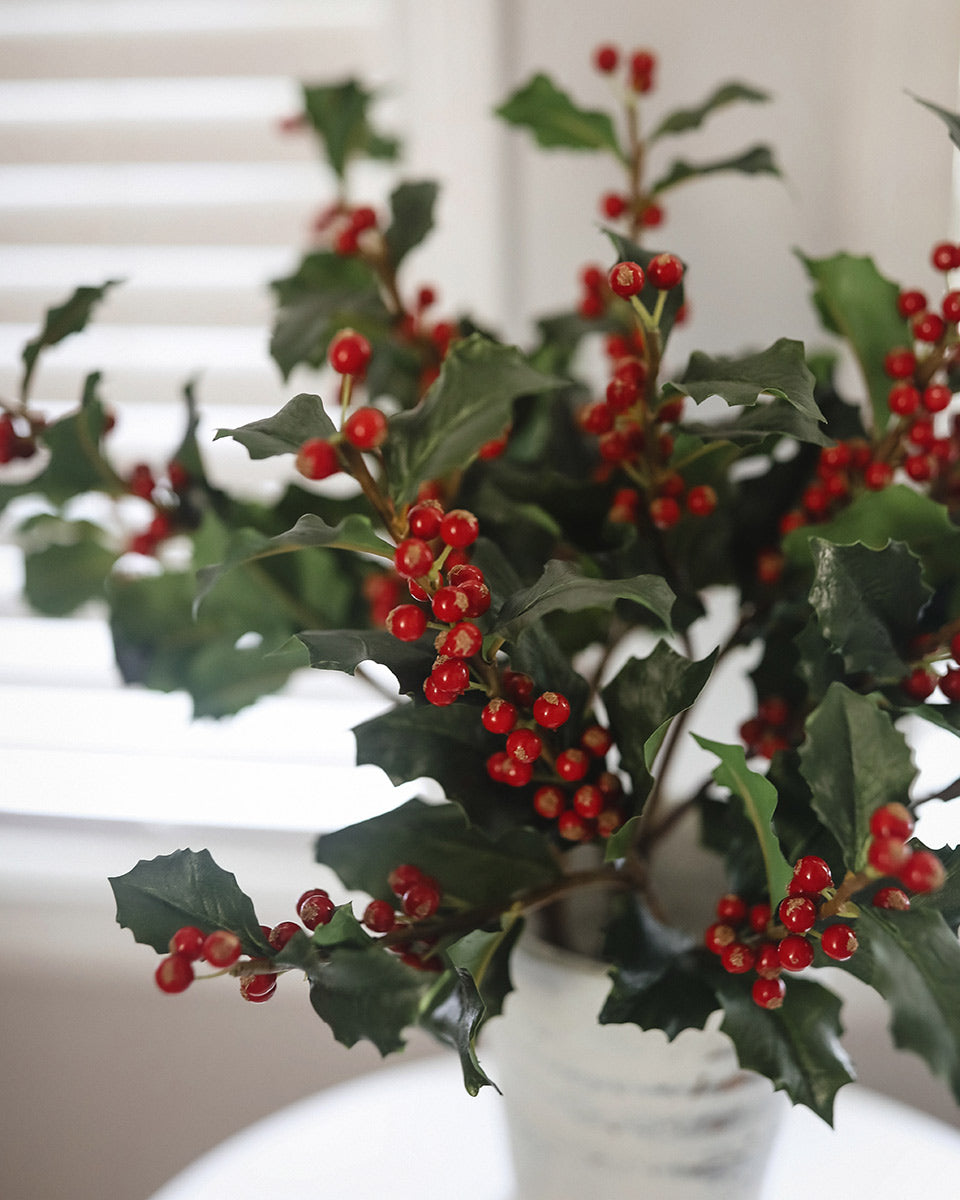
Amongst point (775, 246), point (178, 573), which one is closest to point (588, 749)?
point (178, 573)

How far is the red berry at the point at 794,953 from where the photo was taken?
335 millimetres

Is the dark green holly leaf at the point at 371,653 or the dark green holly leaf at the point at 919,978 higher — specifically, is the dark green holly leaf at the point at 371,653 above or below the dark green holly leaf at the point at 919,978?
above

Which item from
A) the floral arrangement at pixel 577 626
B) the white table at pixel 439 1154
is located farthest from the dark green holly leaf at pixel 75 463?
the white table at pixel 439 1154

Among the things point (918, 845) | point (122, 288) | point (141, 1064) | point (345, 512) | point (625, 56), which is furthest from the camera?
point (141, 1064)

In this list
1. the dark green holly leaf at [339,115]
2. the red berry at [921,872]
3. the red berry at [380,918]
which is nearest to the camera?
the red berry at [921,872]

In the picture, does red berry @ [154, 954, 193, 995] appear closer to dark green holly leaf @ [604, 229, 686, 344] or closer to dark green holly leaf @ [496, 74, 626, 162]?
dark green holly leaf @ [604, 229, 686, 344]

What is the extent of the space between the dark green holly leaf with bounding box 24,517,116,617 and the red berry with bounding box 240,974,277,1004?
0.28 m

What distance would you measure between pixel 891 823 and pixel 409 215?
385 millimetres

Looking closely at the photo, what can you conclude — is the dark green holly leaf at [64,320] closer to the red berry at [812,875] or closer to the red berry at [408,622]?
the red berry at [408,622]

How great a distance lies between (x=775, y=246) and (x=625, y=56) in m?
0.15

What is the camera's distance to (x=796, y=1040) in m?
0.37

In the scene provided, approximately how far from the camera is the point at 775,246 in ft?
2.33

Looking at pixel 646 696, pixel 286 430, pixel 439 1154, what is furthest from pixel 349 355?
pixel 439 1154

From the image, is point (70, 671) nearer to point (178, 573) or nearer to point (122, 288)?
point (122, 288)
